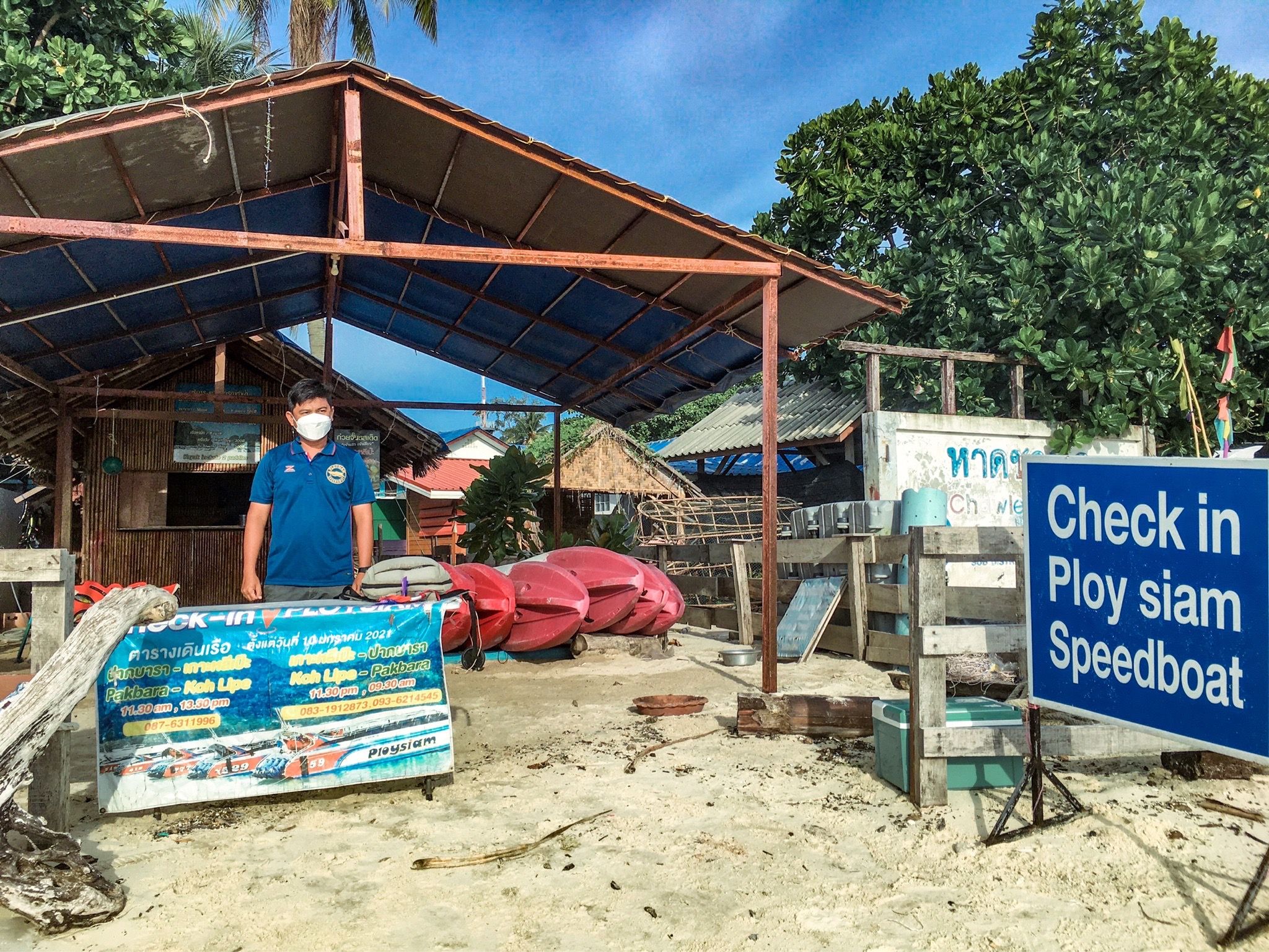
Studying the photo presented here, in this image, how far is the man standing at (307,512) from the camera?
466cm

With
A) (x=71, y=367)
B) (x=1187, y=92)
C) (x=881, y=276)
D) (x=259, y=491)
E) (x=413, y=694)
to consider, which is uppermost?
(x=1187, y=92)

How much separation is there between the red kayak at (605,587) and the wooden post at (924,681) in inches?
184

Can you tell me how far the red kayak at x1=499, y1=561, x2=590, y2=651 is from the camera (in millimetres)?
7840

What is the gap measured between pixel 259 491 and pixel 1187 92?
1558 centimetres

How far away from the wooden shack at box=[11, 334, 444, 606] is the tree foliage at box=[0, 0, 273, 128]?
11.2 feet

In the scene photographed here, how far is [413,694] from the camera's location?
4.18 metres

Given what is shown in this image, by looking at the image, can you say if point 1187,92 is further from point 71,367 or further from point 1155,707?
point 71,367

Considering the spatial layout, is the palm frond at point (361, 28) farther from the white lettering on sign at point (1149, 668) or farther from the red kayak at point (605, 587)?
the white lettering on sign at point (1149, 668)

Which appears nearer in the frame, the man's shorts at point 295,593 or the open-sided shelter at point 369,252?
the man's shorts at point 295,593

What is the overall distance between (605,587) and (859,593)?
249cm

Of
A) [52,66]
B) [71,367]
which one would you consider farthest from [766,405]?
[52,66]

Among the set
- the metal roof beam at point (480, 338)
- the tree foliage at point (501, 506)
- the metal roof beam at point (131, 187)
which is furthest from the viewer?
the tree foliage at point (501, 506)

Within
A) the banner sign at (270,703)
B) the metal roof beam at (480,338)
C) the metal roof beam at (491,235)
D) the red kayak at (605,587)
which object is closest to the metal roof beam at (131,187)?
the metal roof beam at (491,235)

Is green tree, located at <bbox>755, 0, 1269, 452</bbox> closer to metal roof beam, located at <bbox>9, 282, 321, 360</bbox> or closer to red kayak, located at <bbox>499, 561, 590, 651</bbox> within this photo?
red kayak, located at <bbox>499, 561, 590, 651</bbox>
